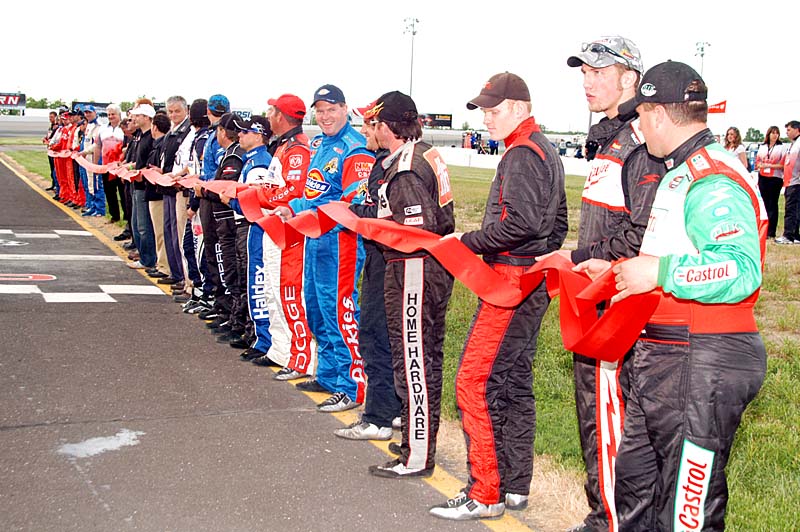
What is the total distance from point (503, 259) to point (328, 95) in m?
2.70

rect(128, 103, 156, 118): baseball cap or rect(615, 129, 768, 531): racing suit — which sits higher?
rect(128, 103, 156, 118): baseball cap

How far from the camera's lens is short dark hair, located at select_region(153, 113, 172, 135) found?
39.8 ft

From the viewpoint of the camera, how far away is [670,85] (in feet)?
11.1

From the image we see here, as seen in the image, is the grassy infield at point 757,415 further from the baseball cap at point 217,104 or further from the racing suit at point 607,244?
the baseball cap at point 217,104

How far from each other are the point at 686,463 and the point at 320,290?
3.93 meters

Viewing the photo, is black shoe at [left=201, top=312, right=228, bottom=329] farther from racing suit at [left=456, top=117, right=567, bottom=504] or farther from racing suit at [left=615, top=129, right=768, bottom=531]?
racing suit at [left=615, top=129, right=768, bottom=531]

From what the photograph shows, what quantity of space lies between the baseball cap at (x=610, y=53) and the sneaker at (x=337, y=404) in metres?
3.32

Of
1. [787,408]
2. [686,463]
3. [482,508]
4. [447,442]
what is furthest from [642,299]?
[787,408]

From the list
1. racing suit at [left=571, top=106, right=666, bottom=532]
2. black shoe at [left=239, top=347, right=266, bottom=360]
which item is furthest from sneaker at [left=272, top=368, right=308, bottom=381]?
racing suit at [left=571, top=106, right=666, bottom=532]

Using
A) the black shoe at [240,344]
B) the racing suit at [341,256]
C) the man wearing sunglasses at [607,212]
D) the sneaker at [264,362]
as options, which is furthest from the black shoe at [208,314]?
the man wearing sunglasses at [607,212]

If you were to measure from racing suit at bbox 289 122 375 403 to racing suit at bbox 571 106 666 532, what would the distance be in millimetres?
2703

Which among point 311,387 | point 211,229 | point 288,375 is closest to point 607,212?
point 311,387

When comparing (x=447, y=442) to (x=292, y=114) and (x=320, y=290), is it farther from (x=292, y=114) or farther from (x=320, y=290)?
(x=292, y=114)

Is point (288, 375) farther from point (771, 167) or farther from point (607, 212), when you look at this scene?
point (771, 167)
